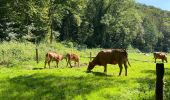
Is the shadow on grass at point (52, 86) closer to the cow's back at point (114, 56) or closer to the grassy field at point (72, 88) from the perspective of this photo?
the grassy field at point (72, 88)

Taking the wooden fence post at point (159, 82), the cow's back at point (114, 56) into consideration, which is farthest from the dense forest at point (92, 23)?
the wooden fence post at point (159, 82)

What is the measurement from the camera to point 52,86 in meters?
19.5

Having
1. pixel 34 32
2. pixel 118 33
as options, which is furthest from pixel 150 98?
pixel 118 33

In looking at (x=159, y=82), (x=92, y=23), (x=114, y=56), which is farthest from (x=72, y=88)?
(x=92, y=23)

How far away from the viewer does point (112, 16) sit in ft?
383

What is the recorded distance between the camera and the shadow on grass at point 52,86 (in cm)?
1797

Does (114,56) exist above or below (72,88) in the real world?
above

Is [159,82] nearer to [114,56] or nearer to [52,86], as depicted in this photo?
[52,86]

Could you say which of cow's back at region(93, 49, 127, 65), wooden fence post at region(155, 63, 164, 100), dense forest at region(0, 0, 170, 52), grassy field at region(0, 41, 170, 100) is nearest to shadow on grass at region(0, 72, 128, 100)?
grassy field at region(0, 41, 170, 100)

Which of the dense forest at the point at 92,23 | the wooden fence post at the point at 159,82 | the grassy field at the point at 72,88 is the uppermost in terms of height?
the dense forest at the point at 92,23

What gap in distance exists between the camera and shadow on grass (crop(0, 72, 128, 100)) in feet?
59.0

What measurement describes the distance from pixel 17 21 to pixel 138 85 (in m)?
44.7

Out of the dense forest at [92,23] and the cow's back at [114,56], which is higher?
the dense forest at [92,23]

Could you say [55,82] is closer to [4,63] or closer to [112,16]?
[4,63]
